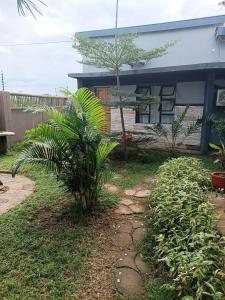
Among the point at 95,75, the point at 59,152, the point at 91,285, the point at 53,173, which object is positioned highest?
the point at 95,75

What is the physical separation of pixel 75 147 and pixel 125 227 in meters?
1.11

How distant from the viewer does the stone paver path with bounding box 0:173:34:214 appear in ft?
11.9

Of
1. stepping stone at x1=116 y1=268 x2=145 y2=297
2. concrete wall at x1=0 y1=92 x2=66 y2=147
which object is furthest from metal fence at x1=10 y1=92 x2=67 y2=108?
stepping stone at x1=116 y1=268 x2=145 y2=297

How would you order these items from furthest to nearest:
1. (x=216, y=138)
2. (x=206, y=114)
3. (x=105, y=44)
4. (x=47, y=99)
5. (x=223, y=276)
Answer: (x=47, y=99) < (x=216, y=138) < (x=206, y=114) < (x=105, y=44) < (x=223, y=276)

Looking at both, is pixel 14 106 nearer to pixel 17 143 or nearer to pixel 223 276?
pixel 17 143

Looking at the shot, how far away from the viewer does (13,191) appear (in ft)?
13.7

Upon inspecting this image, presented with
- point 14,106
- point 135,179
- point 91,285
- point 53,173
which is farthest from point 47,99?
point 91,285

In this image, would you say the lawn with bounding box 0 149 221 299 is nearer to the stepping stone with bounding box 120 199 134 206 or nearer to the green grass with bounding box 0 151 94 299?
the green grass with bounding box 0 151 94 299

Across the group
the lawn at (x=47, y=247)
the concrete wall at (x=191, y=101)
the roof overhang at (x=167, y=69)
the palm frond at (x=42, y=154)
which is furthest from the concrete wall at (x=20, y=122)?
the palm frond at (x=42, y=154)

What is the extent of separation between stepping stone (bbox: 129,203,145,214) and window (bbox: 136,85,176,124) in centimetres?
480

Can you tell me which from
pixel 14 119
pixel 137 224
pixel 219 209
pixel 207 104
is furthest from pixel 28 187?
pixel 207 104

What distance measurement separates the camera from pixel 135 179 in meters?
4.75

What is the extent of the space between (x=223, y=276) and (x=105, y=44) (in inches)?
212

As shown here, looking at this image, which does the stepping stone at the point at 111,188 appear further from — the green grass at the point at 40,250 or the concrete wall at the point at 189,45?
the concrete wall at the point at 189,45
